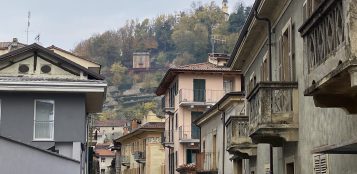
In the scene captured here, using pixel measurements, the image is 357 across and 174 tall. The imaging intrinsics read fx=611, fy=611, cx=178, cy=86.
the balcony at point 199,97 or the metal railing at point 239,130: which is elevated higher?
the balcony at point 199,97

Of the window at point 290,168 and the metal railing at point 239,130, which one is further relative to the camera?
the metal railing at point 239,130

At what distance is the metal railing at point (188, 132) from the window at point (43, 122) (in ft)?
76.6

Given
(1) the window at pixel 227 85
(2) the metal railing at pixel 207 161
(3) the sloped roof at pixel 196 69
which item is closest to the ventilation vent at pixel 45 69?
(2) the metal railing at pixel 207 161

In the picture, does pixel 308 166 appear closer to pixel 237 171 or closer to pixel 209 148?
pixel 237 171

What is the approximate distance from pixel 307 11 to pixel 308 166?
3302mm

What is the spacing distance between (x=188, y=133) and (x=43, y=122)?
2380 cm

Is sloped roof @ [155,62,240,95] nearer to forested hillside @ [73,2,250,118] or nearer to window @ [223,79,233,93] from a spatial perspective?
window @ [223,79,233,93]

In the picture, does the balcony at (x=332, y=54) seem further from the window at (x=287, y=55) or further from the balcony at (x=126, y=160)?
the balcony at (x=126, y=160)

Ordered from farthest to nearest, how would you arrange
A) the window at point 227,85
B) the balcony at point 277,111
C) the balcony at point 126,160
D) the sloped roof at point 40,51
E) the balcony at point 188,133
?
1. the balcony at point 126,160
2. the window at point 227,85
3. the balcony at point 188,133
4. the sloped roof at point 40,51
5. the balcony at point 277,111

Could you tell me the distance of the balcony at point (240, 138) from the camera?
21484mm

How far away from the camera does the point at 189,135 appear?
4959 cm

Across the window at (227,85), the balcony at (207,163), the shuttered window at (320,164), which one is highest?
the window at (227,85)

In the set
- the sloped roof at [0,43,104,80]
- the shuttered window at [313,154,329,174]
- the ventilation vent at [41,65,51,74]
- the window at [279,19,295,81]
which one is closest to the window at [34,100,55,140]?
the ventilation vent at [41,65,51,74]

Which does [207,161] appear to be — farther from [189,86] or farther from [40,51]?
[189,86]
